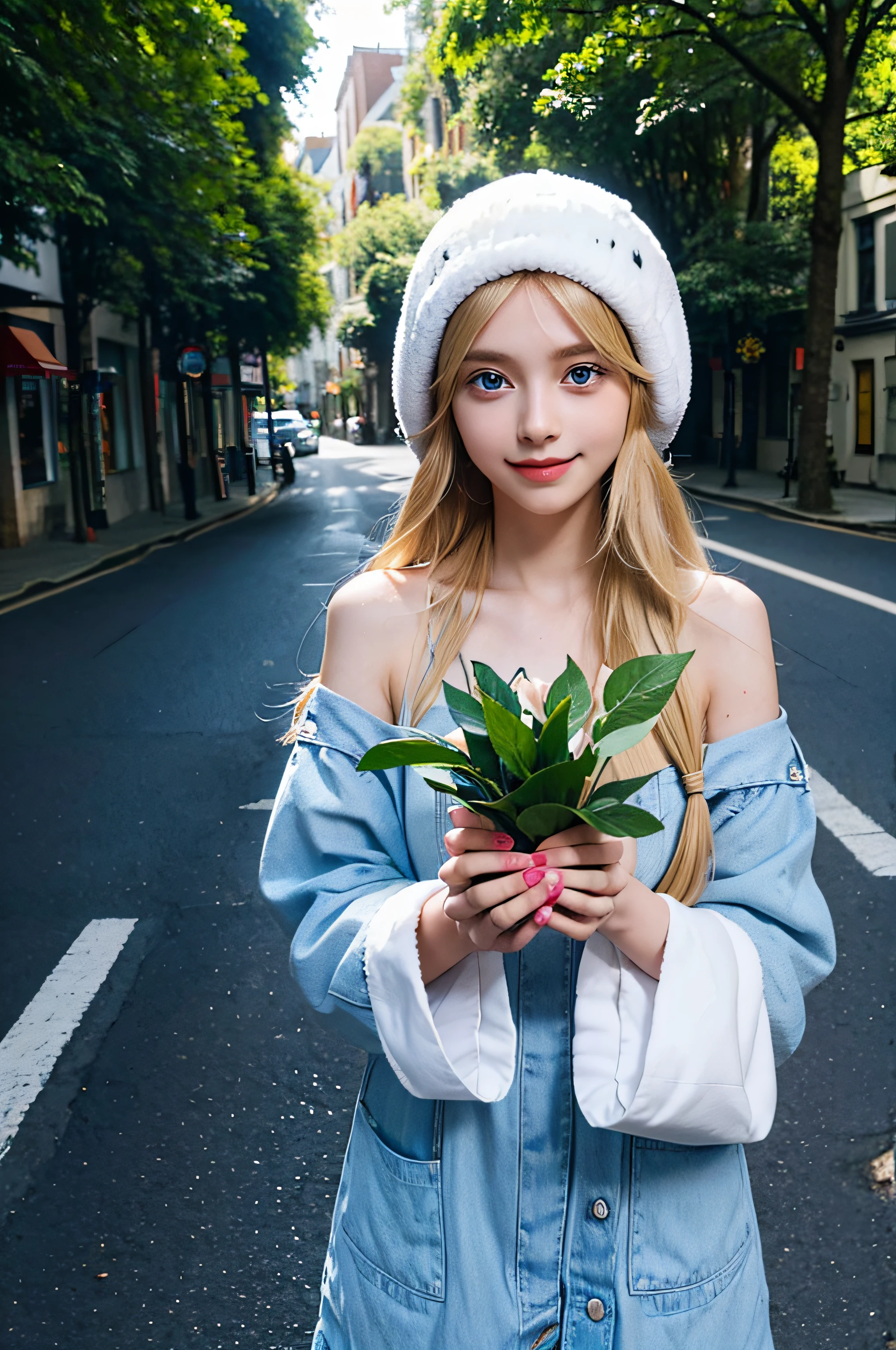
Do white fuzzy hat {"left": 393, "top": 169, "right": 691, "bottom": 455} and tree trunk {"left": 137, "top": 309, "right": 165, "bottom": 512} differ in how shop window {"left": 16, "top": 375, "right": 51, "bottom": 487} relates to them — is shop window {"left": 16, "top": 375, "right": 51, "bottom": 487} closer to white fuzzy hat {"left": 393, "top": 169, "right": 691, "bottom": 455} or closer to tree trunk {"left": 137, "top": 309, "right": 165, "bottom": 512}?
tree trunk {"left": 137, "top": 309, "right": 165, "bottom": 512}

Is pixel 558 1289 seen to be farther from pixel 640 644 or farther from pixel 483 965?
pixel 640 644

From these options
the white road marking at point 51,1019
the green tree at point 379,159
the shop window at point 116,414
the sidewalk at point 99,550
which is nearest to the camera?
the white road marking at point 51,1019

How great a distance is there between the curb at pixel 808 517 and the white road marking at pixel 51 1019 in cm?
1170

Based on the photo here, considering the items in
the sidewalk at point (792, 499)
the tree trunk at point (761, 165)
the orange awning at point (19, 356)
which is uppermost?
the tree trunk at point (761, 165)

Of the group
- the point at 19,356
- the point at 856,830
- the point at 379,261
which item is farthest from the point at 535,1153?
the point at 379,261

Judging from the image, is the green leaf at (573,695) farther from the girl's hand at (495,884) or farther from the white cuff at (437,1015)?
the white cuff at (437,1015)

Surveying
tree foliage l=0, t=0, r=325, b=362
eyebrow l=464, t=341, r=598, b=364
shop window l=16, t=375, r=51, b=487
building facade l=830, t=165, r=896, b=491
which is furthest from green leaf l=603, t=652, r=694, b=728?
building facade l=830, t=165, r=896, b=491

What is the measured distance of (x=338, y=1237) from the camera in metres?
1.49

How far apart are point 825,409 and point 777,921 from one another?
2018 centimetres

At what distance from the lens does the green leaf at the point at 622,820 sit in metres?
→ 1.04

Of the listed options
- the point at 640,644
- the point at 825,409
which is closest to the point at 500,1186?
the point at 640,644

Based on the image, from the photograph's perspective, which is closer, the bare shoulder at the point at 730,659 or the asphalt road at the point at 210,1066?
the bare shoulder at the point at 730,659

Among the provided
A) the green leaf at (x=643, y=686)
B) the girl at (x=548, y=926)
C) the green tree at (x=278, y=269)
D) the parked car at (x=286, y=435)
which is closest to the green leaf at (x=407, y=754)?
the green leaf at (x=643, y=686)

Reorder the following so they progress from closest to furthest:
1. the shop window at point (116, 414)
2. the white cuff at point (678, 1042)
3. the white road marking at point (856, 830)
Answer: the white cuff at point (678, 1042) < the white road marking at point (856, 830) < the shop window at point (116, 414)
